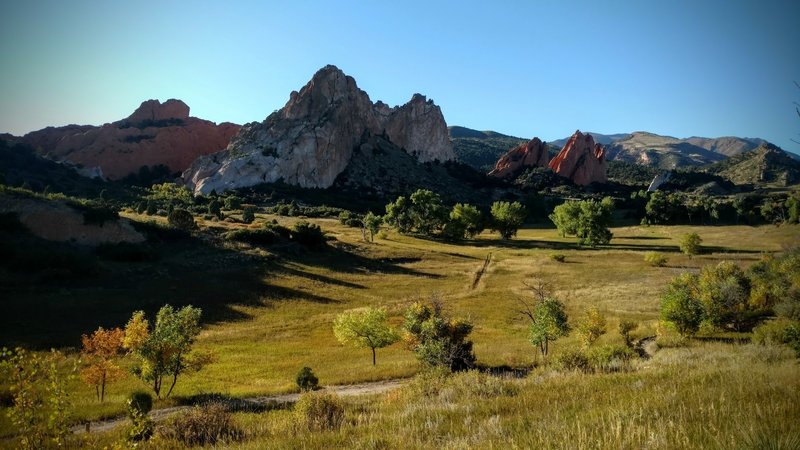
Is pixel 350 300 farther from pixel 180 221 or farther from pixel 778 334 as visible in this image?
pixel 778 334

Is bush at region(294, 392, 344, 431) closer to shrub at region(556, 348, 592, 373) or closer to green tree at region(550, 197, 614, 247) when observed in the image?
shrub at region(556, 348, 592, 373)

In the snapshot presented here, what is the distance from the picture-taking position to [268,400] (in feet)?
77.8

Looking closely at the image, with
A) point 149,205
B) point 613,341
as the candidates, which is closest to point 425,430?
point 613,341

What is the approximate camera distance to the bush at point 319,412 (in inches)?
429

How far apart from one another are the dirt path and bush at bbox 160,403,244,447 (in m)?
5.70

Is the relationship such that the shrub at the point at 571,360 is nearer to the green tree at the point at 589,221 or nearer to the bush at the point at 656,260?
the bush at the point at 656,260

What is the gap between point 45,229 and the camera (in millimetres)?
61906

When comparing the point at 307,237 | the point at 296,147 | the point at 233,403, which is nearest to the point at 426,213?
the point at 307,237

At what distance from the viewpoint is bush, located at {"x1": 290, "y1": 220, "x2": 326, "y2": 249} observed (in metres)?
79.2

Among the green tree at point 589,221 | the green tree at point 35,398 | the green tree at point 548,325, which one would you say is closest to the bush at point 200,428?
the green tree at point 35,398

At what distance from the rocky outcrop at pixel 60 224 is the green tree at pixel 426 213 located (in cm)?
6374

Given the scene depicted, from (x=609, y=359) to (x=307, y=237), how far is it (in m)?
64.1

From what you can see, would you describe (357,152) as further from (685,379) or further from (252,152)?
(685,379)

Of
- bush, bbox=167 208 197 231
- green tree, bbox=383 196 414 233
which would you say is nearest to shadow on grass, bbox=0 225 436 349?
bush, bbox=167 208 197 231
